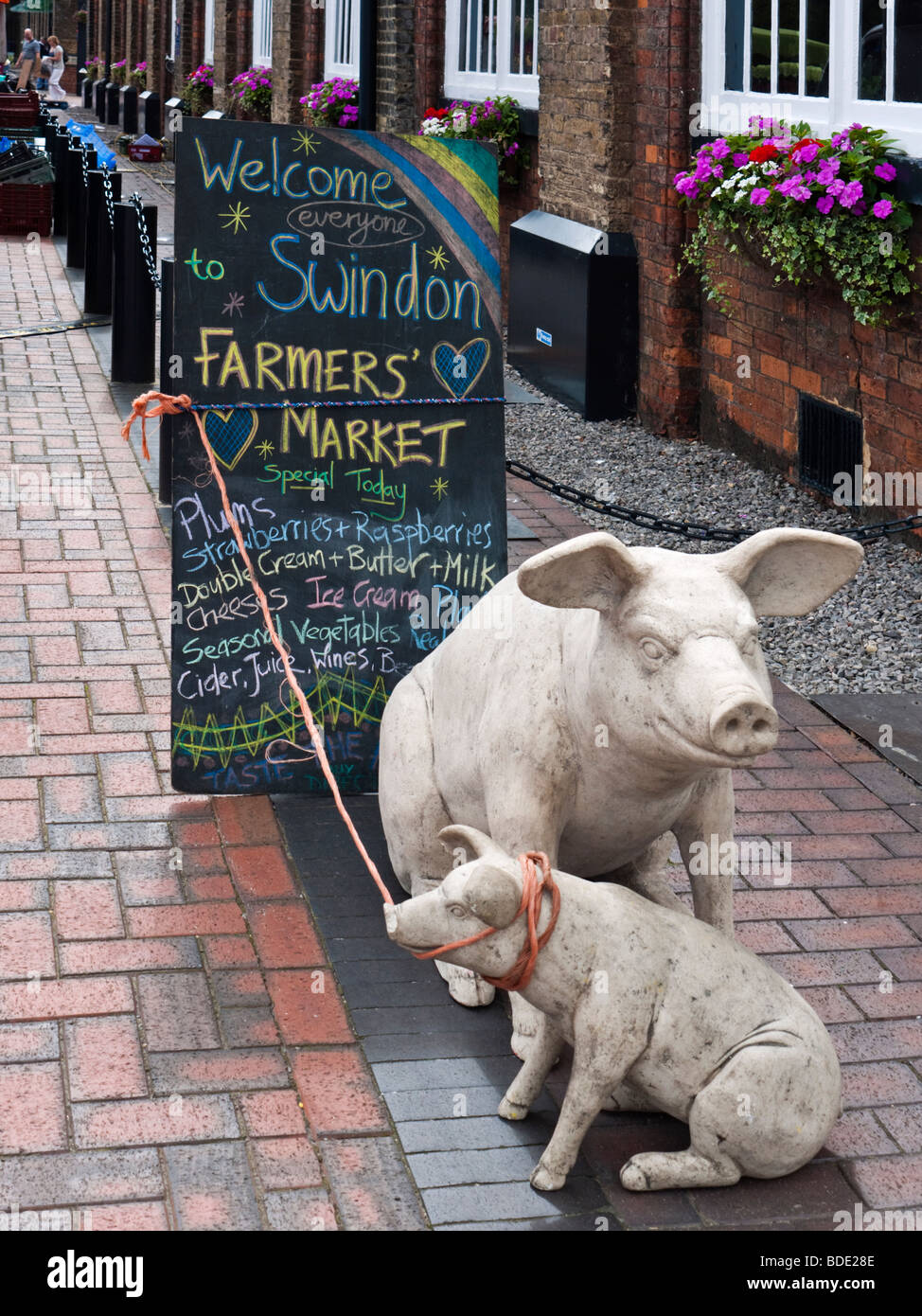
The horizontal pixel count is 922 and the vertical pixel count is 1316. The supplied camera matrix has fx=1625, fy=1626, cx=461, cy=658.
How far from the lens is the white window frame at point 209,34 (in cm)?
2658

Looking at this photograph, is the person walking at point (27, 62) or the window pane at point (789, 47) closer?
the window pane at point (789, 47)

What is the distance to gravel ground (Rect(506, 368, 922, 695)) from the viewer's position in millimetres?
6465

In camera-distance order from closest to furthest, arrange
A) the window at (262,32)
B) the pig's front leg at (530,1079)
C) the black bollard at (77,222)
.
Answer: the pig's front leg at (530,1079) < the black bollard at (77,222) < the window at (262,32)

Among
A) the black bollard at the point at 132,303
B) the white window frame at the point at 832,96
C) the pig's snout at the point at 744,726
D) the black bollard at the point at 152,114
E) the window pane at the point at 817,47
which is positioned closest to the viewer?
the pig's snout at the point at 744,726

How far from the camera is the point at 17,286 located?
14.8 metres

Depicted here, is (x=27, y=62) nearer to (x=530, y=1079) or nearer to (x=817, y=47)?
(x=817, y=47)

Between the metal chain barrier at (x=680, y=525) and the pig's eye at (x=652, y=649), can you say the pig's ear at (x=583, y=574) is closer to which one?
the pig's eye at (x=652, y=649)

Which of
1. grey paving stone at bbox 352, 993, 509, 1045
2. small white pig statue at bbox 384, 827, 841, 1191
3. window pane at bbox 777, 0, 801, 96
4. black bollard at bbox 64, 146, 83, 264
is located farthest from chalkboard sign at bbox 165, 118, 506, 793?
black bollard at bbox 64, 146, 83, 264

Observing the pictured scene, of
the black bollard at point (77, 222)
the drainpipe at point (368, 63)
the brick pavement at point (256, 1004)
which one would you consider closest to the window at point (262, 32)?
the black bollard at point (77, 222)

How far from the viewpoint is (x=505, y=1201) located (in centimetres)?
317

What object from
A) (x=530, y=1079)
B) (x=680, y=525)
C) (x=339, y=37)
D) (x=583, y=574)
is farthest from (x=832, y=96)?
(x=339, y=37)

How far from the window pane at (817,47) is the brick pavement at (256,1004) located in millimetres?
3679

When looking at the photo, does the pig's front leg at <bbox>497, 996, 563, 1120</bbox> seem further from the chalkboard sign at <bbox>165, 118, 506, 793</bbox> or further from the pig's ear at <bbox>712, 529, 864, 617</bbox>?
the chalkboard sign at <bbox>165, 118, 506, 793</bbox>

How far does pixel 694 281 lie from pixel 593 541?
6.96 meters
